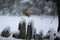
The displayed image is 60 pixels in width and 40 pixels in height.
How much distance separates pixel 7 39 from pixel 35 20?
1.50 ft

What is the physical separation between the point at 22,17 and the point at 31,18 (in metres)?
0.12

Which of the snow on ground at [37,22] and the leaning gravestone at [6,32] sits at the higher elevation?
the snow on ground at [37,22]

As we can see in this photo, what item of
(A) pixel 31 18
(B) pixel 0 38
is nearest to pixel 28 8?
(A) pixel 31 18

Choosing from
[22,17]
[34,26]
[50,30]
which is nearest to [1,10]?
[22,17]

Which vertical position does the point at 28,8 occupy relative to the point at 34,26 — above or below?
above

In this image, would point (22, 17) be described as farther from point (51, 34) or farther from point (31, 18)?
point (51, 34)

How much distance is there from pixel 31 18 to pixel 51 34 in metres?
0.35

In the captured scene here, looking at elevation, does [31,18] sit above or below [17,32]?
above

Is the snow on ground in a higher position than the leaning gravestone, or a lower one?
higher

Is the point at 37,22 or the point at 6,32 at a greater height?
the point at 37,22

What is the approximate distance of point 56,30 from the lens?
3.07 m

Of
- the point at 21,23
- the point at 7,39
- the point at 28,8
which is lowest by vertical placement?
the point at 7,39

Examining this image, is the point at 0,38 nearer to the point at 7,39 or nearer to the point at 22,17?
the point at 7,39

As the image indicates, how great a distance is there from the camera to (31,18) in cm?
308
